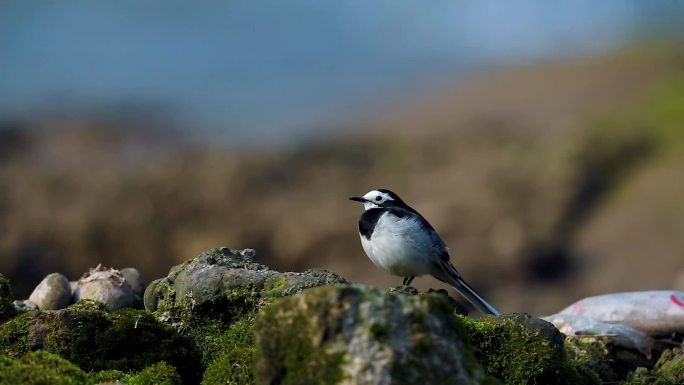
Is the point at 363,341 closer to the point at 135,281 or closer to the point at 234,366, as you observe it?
the point at 234,366

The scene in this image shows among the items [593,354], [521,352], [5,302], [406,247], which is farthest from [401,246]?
[5,302]

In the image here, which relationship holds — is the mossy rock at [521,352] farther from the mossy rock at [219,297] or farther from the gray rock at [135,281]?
the gray rock at [135,281]

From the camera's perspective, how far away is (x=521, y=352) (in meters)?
8.06

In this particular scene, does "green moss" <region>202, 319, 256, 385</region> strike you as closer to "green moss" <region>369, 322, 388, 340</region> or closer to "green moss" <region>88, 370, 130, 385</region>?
"green moss" <region>88, 370, 130, 385</region>

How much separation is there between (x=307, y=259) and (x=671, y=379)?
1602 cm

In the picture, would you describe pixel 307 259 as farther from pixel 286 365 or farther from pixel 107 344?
pixel 286 365

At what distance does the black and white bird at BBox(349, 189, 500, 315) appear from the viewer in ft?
34.3

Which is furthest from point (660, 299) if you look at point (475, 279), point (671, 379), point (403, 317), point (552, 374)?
point (475, 279)

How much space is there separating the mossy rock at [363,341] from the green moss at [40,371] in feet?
4.98

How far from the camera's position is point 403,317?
18.3 feet

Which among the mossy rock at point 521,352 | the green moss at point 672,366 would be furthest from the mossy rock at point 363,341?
the green moss at point 672,366

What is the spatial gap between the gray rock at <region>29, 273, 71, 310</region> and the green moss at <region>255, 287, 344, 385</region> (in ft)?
14.3

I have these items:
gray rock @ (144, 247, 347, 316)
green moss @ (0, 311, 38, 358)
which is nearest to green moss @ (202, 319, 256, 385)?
gray rock @ (144, 247, 347, 316)

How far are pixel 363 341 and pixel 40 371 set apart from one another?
211cm
